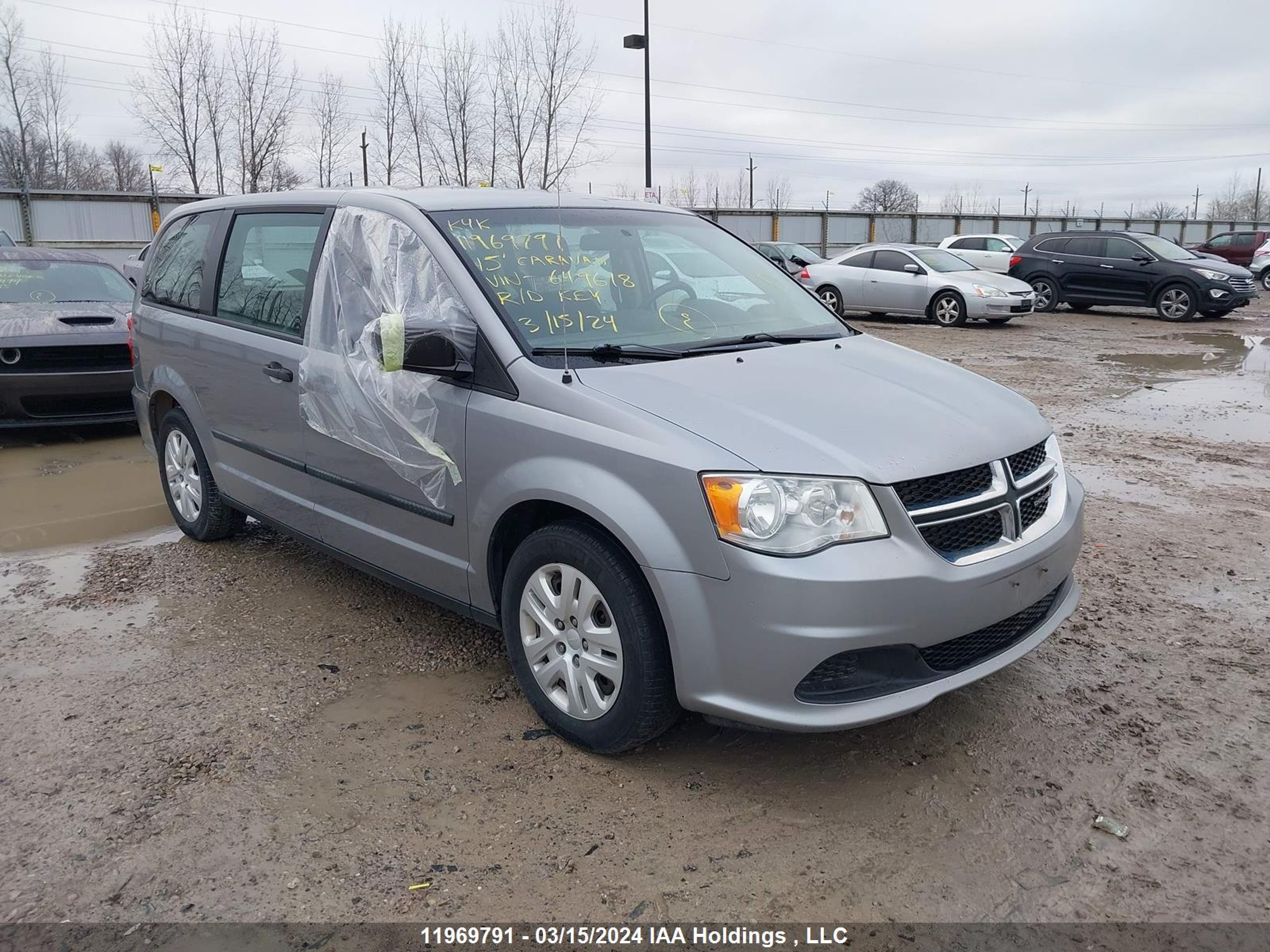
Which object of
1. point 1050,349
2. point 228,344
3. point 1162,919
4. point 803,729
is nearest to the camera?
point 1162,919

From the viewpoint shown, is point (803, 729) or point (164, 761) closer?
point (803, 729)

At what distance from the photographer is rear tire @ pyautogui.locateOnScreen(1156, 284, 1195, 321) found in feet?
58.6

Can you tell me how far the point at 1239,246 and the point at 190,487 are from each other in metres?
34.2

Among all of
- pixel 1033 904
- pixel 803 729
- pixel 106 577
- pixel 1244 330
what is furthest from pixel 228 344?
pixel 1244 330

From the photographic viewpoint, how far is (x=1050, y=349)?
1382 centimetres

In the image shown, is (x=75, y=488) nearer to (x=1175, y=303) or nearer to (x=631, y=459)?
(x=631, y=459)

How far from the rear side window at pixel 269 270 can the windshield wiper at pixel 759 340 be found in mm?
1722

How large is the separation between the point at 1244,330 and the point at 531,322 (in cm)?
1708

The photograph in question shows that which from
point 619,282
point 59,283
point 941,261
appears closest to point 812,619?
point 619,282

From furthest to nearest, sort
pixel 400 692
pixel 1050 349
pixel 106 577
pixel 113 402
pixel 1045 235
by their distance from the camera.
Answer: pixel 1045 235 < pixel 1050 349 < pixel 113 402 < pixel 106 577 < pixel 400 692

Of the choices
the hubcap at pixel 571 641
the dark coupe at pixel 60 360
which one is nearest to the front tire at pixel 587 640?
the hubcap at pixel 571 641

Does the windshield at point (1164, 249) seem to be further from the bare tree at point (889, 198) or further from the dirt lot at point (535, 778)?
the bare tree at point (889, 198)

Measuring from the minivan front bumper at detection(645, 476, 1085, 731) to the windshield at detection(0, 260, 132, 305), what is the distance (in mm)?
7683

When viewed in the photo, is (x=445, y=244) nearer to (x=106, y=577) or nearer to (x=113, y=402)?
(x=106, y=577)
